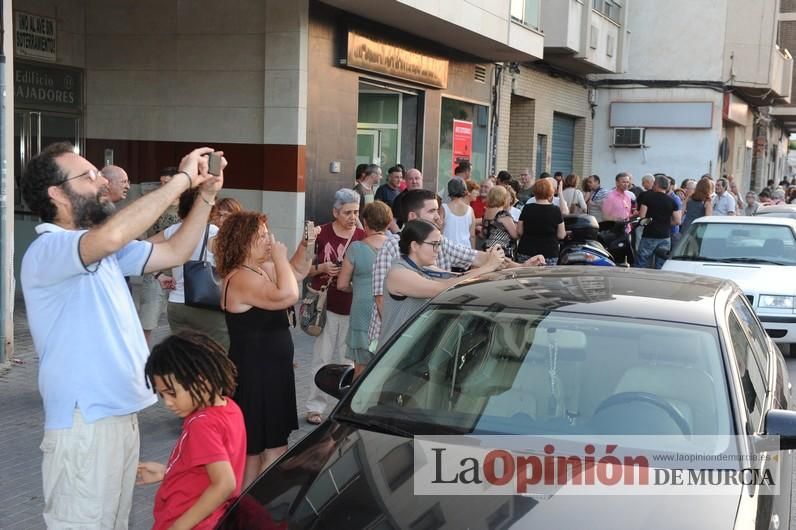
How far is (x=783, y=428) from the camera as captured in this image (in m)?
3.46

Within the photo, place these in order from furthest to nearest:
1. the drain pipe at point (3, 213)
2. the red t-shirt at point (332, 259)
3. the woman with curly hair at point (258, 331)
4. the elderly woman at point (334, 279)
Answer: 1. the drain pipe at point (3, 213)
2. the red t-shirt at point (332, 259)
3. the elderly woman at point (334, 279)
4. the woman with curly hair at point (258, 331)

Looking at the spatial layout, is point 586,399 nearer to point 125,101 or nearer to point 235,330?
point 235,330

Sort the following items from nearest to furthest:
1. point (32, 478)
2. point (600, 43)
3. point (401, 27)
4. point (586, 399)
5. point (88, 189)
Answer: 1. point (88, 189)
2. point (586, 399)
3. point (32, 478)
4. point (401, 27)
5. point (600, 43)

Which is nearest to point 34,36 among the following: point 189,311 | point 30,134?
point 30,134

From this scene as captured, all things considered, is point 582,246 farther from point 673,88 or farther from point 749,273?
point 673,88

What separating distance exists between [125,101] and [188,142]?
42.7 inches

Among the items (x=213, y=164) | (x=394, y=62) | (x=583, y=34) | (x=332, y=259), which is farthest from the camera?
(x=583, y=34)

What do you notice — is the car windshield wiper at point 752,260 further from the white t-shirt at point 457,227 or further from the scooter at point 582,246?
the white t-shirt at point 457,227

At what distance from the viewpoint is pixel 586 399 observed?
3705 mm

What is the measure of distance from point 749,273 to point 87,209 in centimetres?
851

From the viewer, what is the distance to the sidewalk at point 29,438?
16.2ft

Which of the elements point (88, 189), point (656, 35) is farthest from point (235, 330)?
point (656, 35)

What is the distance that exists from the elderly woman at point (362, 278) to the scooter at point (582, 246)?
342cm

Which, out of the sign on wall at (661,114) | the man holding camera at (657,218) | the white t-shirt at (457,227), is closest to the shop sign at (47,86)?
the white t-shirt at (457,227)
